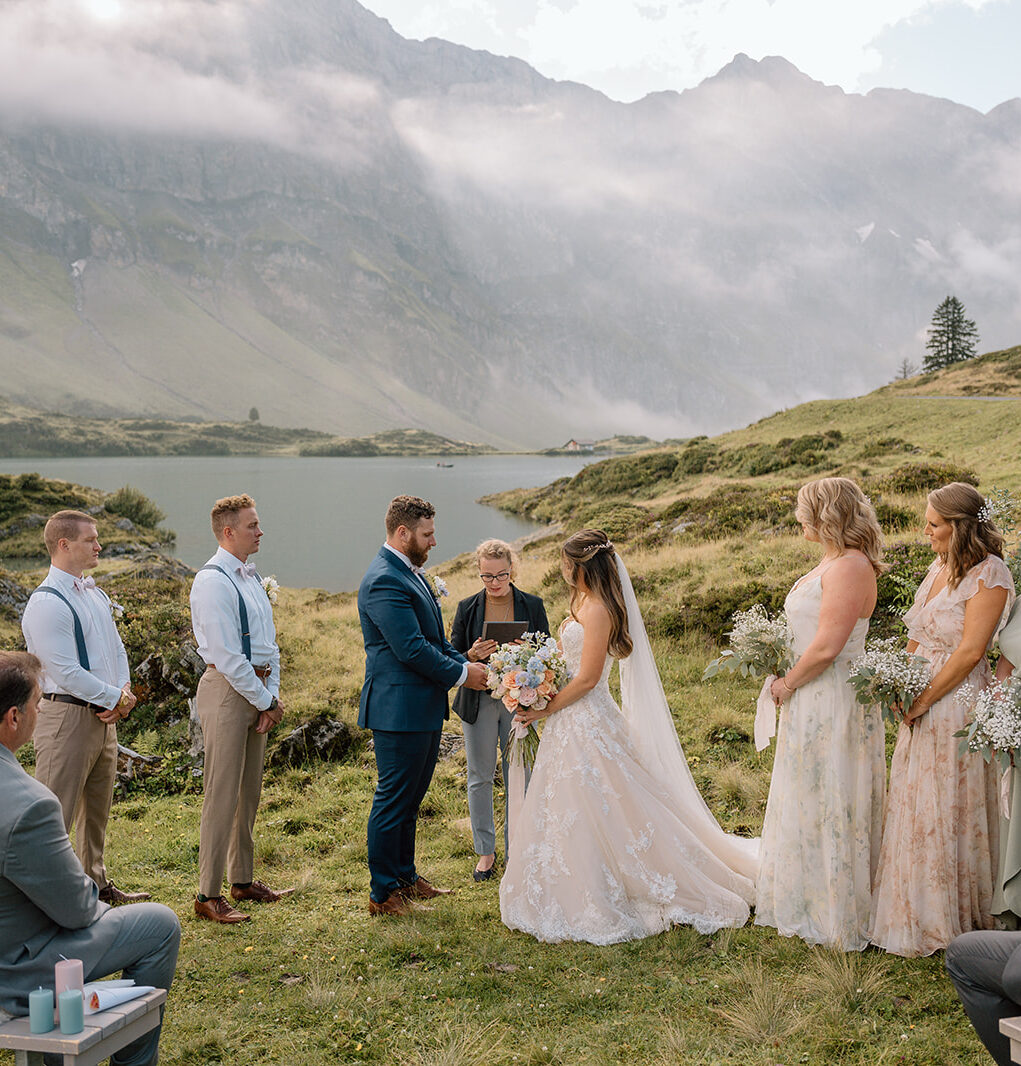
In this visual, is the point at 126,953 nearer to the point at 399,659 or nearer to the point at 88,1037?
the point at 88,1037

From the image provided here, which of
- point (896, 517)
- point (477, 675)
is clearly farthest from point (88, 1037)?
point (896, 517)

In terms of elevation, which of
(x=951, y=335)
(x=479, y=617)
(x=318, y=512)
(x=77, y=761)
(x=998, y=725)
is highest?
(x=951, y=335)

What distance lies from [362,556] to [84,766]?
4146 centimetres

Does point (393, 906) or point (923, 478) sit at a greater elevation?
point (923, 478)

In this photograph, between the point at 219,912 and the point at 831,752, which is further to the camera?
the point at 219,912

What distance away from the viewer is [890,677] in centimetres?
447

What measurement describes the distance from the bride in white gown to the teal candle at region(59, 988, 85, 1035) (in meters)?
2.80

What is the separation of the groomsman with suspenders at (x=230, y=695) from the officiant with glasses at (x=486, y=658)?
5.06ft

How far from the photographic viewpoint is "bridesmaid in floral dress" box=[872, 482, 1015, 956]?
4.46 meters

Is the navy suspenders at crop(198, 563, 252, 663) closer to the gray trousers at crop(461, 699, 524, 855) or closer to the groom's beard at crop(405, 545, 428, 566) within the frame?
the groom's beard at crop(405, 545, 428, 566)

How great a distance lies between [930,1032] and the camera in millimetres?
3791

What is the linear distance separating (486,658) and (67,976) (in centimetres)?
364

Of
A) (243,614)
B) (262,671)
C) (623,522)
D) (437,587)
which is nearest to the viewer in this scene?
(243,614)

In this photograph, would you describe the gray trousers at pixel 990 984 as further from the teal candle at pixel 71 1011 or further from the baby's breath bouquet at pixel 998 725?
the teal candle at pixel 71 1011
